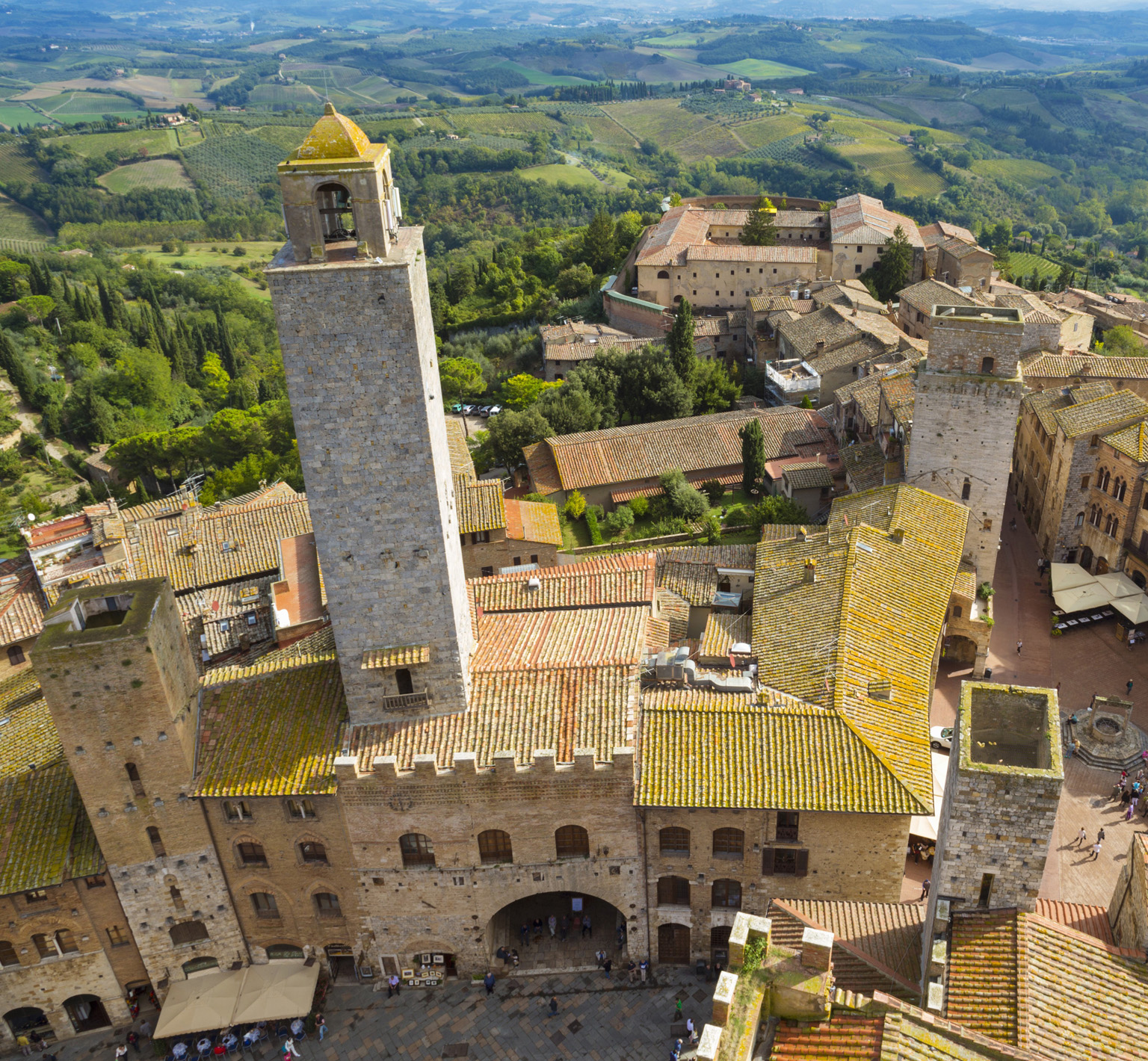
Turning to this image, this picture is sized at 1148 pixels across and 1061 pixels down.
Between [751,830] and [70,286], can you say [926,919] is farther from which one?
[70,286]

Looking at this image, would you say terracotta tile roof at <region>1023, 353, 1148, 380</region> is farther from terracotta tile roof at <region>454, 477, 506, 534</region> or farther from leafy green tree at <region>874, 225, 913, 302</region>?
terracotta tile roof at <region>454, 477, 506, 534</region>

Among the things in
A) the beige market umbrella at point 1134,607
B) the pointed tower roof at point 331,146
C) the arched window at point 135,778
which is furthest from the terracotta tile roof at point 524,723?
the beige market umbrella at point 1134,607

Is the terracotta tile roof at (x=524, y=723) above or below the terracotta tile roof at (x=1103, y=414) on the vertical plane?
above

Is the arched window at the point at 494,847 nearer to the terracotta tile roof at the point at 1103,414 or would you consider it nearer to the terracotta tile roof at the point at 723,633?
the terracotta tile roof at the point at 723,633

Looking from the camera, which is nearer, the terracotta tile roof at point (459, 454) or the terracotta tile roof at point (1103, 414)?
the terracotta tile roof at point (1103, 414)

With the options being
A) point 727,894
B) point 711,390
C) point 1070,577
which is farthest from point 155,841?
point 711,390

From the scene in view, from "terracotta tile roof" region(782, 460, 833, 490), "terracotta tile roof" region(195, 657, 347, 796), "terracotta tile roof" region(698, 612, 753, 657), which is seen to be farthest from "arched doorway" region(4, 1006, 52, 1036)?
"terracotta tile roof" region(782, 460, 833, 490)

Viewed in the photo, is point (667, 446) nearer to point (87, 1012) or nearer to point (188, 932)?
point (188, 932)
